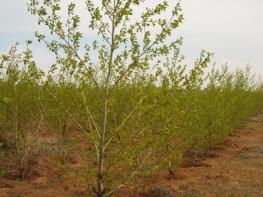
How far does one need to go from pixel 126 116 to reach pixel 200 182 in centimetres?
398

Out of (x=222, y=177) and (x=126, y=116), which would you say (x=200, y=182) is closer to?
(x=222, y=177)

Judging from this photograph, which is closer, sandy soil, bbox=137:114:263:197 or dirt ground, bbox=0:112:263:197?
dirt ground, bbox=0:112:263:197

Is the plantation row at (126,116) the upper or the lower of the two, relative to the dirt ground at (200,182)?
upper

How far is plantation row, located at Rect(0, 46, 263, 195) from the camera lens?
6.17 metres

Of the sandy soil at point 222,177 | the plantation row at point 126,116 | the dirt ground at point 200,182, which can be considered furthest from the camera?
the sandy soil at point 222,177

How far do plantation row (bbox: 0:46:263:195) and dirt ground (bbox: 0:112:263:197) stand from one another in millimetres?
447

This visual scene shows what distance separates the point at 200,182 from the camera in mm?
9727

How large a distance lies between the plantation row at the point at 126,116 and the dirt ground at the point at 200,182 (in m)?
0.45

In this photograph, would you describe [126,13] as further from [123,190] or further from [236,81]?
[236,81]

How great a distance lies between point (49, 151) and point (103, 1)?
704 cm

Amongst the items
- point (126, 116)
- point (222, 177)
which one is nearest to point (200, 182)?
point (222, 177)

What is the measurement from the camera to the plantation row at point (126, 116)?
6.17m

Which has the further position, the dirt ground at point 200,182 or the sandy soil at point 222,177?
the sandy soil at point 222,177

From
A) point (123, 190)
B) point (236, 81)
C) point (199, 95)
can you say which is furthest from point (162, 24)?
point (236, 81)
